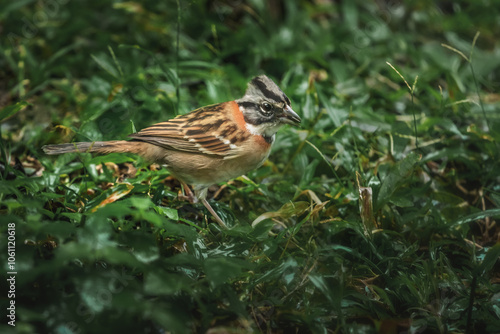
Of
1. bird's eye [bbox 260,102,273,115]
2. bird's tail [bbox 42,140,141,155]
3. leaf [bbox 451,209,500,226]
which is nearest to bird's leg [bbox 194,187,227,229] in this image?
bird's tail [bbox 42,140,141,155]

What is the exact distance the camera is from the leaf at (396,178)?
12.1ft

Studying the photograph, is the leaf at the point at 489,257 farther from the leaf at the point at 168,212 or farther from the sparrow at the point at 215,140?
the leaf at the point at 168,212

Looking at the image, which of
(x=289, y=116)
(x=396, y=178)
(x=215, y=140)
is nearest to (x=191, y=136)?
(x=215, y=140)

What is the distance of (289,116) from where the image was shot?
3916 mm

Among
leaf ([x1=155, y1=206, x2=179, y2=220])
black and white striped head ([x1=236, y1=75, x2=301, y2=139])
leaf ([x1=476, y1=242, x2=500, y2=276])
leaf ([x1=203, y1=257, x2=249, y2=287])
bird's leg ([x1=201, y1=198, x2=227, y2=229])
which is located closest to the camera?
leaf ([x1=203, y1=257, x2=249, y2=287])

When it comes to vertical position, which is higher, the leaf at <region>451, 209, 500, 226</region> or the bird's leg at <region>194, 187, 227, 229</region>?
the bird's leg at <region>194, 187, 227, 229</region>

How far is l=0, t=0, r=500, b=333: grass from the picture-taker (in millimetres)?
2594

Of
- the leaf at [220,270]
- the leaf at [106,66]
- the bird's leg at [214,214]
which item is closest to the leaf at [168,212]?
the bird's leg at [214,214]

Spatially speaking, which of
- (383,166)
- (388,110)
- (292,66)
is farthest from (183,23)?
(383,166)

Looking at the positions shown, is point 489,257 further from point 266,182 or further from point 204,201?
point 204,201

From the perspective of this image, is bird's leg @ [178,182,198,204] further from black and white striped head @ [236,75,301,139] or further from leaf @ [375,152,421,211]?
leaf @ [375,152,421,211]

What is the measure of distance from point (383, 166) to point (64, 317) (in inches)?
113

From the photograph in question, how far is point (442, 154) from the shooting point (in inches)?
173

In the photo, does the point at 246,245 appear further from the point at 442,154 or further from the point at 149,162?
the point at 442,154
